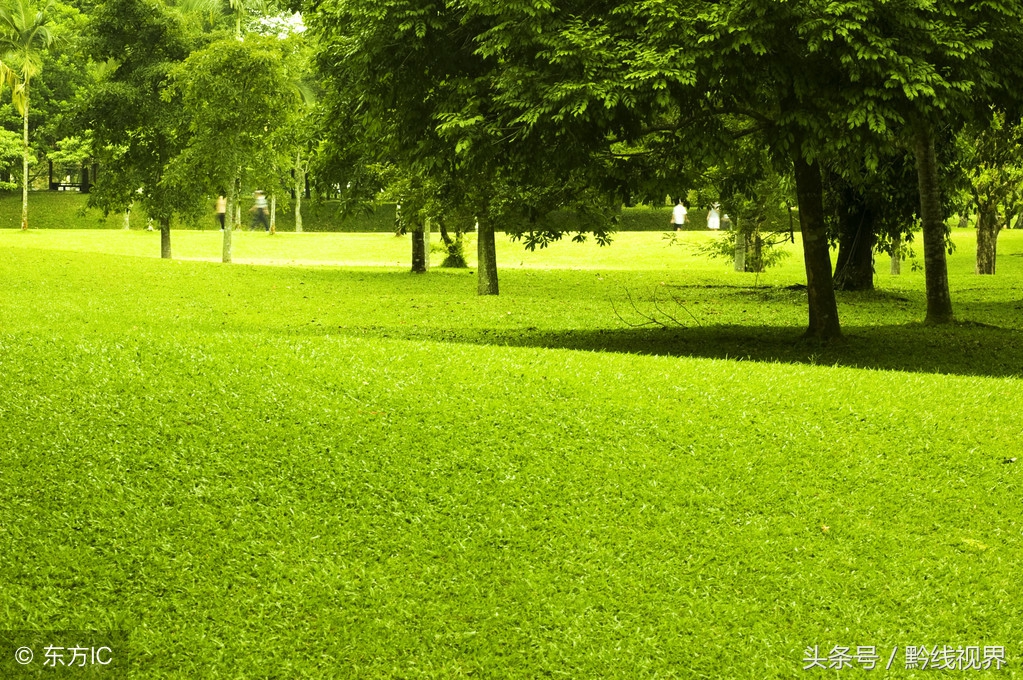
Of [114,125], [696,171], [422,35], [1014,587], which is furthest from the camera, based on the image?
[114,125]

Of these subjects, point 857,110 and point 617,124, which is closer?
point 857,110

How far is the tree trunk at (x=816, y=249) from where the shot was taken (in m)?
14.0

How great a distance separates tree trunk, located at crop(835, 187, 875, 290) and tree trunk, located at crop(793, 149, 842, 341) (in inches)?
331

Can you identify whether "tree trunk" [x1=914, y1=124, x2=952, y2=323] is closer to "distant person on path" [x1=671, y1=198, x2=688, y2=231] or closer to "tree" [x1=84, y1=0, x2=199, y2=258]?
"tree" [x1=84, y1=0, x2=199, y2=258]

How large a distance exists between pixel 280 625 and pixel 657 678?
2.14 m

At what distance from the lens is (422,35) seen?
11.9 meters

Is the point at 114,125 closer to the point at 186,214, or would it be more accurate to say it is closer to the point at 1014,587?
the point at 186,214

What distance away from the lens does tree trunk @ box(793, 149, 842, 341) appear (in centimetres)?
1395

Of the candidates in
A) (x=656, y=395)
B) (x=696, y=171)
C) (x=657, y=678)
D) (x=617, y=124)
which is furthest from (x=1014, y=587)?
(x=696, y=171)

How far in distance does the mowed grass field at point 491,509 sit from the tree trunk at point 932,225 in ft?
23.7

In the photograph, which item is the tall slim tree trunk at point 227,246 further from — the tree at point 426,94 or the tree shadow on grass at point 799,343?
the tree at point 426,94

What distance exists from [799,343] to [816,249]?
138cm

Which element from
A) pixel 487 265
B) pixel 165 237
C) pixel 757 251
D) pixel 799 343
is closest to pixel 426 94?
pixel 799 343

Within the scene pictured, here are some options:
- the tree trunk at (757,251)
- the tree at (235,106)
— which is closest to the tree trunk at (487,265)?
the tree at (235,106)
